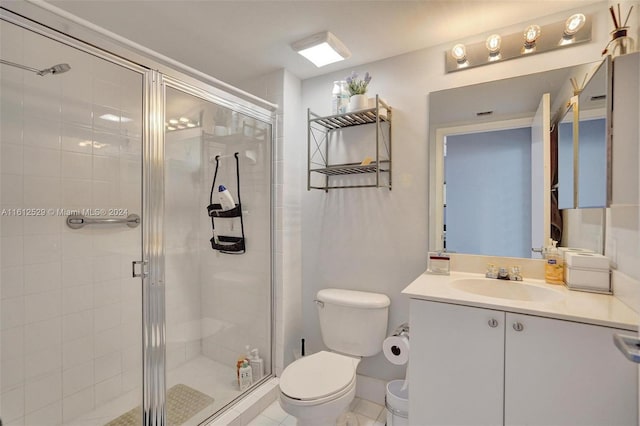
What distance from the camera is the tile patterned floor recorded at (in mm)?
1780

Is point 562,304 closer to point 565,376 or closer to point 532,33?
point 565,376

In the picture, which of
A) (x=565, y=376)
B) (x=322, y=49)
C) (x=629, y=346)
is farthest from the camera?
(x=322, y=49)

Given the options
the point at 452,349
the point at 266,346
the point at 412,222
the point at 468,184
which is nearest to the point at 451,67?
the point at 468,184

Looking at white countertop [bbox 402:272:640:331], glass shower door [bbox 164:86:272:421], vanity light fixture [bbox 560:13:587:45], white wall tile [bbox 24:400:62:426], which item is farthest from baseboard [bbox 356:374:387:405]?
vanity light fixture [bbox 560:13:587:45]

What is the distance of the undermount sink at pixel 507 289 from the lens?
1.40 metres

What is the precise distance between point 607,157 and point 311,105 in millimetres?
1691

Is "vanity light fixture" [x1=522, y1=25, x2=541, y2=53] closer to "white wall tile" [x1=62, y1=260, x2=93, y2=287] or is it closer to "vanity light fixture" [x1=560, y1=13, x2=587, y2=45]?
"vanity light fixture" [x1=560, y1=13, x2=587, y2=45]

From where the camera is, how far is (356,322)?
1.84 m

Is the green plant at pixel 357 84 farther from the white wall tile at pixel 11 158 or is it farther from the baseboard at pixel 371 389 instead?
the baseboard at pixel 371 389

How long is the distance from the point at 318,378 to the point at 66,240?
143cm

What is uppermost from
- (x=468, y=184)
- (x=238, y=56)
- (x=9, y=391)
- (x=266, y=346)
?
(x=238, y=56)

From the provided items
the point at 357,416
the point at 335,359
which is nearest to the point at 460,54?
the point at 335,359

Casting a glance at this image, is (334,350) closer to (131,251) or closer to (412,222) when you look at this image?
(412,222)

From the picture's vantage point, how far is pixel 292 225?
2.22m
